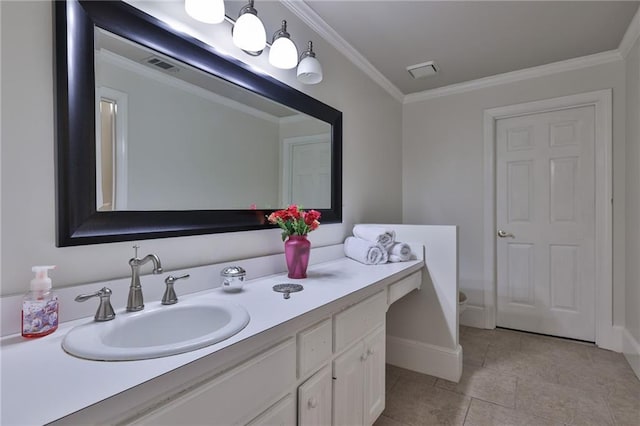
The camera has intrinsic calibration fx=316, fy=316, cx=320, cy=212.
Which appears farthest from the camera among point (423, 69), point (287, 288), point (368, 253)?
point (423, 69)

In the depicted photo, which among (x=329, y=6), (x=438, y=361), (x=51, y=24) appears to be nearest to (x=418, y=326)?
(x=438, y=361)

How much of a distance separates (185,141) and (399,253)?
1.35m

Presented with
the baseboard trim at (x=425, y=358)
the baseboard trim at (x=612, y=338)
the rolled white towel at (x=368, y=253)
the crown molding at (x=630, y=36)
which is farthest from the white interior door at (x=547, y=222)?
the rolled white towel at (x=368, y=253)

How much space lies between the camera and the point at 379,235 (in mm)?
1943

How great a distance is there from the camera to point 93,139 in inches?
38.6

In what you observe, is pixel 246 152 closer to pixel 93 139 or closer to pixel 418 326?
pixel 93 139

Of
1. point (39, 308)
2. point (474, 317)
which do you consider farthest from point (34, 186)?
point (474, 317)

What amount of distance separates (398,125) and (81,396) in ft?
10.4

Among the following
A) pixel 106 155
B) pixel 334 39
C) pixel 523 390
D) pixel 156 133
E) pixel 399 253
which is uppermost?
pixel 334 39

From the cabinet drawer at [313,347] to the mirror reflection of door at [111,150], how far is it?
0.75 metres

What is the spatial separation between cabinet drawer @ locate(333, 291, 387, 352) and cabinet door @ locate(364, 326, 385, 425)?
0.06 meters

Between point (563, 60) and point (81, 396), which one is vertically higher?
point (563, 60)

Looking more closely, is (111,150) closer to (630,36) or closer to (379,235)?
(379,235)

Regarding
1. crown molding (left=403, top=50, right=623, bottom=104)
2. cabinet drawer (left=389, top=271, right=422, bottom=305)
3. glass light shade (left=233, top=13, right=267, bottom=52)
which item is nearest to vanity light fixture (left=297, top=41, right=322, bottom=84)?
glass light shade (left=233, top=13, right=267, bottom=52)
